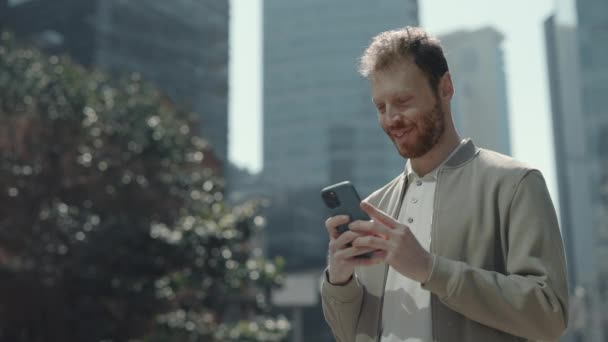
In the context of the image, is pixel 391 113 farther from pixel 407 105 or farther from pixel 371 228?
pixel 371 228

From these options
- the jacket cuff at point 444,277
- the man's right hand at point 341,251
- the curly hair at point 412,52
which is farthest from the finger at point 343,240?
the curly hair at point 412,52

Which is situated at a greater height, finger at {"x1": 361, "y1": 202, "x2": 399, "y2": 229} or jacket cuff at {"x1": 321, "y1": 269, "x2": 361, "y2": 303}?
finger at {"x1": 361, "y1": 202, "x2": 399, "y2": 229}

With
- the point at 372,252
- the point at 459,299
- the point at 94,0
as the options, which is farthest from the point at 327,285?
the point at 94,0

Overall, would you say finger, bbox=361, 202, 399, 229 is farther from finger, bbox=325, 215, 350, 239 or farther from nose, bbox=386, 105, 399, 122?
nose, bbox=386, 105, 399, 122

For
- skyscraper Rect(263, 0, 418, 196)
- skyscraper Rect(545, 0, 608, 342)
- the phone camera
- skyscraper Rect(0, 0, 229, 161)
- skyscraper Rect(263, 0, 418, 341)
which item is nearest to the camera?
the phone camera

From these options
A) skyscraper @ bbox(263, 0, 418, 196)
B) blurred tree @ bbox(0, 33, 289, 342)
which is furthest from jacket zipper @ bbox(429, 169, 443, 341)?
skyscraper @ bbox(263, 0, 418, 196)

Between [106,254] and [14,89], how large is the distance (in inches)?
215

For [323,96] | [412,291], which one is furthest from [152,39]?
[412,291]

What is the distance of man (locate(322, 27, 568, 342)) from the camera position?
6.33 feet

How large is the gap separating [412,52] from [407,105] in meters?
0.18

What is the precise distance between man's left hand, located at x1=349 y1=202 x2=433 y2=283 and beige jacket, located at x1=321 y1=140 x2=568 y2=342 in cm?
4

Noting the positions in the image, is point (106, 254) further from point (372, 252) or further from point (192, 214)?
point (372, 252)

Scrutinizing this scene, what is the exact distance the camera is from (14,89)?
714 inches

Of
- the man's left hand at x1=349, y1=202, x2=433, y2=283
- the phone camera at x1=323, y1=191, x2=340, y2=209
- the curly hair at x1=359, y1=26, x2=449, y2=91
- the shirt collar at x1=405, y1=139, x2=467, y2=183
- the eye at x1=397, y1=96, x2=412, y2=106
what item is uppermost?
the curly hair at x1=359, y1=26, x2=449, y2=91
